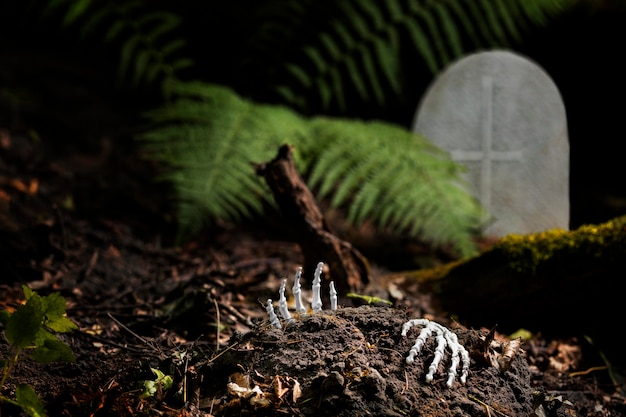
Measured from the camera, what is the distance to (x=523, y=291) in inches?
90.9

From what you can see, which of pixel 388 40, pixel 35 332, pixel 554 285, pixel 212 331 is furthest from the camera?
pixel 388 40

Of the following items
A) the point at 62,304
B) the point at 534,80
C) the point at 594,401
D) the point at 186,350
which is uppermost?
the point at 534,80

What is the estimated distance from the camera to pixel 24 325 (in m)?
1.38

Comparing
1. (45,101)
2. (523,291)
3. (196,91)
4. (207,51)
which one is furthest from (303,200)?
(207,51)

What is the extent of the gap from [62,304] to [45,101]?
3.08 metres

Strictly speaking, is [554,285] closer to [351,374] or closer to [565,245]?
[565,245]

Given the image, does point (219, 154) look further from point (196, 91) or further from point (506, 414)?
point (506, 414)

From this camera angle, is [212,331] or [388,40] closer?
[212,331]

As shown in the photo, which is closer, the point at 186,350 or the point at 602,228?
the point at 186,350

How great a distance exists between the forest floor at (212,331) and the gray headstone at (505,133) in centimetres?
53

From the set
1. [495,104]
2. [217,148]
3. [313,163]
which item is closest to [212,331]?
[217,148]

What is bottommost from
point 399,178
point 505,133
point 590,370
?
point 590,370

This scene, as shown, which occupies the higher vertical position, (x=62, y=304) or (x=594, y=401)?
(x=62, y=304)

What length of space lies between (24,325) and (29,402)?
18cm
